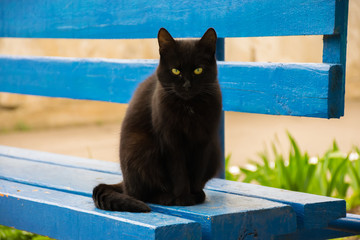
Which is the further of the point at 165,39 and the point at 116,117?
the point at 116,117

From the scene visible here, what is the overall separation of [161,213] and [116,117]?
18.2 feet

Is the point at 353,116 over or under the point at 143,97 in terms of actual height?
under

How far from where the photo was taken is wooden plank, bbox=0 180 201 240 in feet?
4.28

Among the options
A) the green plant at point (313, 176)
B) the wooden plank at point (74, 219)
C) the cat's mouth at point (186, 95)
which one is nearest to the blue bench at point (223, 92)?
the wooden plank at point (74, 219)

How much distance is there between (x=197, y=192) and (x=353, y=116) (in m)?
5.26

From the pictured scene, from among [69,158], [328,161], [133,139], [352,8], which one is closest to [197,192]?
[133,139]

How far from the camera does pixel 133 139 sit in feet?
5.17

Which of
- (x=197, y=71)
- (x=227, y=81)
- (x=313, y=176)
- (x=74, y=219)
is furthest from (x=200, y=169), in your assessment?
(x=313, y=176)

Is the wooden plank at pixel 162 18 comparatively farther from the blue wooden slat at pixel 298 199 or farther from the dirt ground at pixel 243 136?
the dirt ground at pixel 243 136

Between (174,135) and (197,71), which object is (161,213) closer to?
(174,135)

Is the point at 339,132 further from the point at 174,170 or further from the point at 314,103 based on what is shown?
the point at 174,170

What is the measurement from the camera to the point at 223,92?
2100 millimetres

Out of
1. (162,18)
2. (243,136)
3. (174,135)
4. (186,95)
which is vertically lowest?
(243,136)

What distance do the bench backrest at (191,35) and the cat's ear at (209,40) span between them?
0.42 metres
